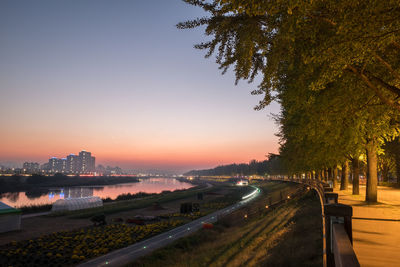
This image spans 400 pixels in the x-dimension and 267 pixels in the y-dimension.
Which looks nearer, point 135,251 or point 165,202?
point 135,251

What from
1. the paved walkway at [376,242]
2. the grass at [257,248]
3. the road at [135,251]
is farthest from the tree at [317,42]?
the road at [135,251]

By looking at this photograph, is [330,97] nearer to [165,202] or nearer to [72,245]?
[72,245]

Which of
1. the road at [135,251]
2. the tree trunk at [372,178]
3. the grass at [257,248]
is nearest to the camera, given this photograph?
the grass at [257,248]

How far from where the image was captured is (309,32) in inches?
262

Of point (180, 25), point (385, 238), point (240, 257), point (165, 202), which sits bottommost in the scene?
point (165, 202)

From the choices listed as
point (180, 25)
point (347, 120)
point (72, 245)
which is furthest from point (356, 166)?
point (72, 245)

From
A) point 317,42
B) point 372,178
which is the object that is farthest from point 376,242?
point 372,178

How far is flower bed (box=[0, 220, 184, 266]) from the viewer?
1727cm

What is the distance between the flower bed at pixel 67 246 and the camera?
17.3m

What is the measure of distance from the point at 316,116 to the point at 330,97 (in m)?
1.16

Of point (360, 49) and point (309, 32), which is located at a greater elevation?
point (309, 32)

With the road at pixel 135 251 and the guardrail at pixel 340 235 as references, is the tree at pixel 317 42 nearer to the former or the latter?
the guardrail at pixel 340 235

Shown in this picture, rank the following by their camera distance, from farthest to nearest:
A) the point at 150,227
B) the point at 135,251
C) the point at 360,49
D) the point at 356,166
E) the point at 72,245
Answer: the point at 150,227
the point at 356,166
the point at 72,245
the point at 135,251
the point at 360,49

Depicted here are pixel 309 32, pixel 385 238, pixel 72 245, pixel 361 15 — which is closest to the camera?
pixel 361 15
